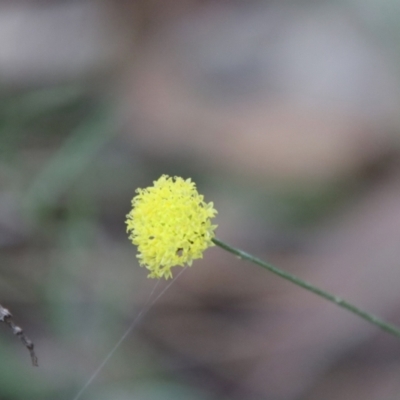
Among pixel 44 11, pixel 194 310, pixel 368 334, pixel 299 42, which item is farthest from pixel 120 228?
pixel 44 11

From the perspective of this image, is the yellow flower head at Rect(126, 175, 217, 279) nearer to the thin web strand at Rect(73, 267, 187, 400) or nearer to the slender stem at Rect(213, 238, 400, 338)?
the slender stem at Rect(213, 238, 400, 338)

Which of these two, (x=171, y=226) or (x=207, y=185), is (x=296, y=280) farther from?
(x=207, y=185)

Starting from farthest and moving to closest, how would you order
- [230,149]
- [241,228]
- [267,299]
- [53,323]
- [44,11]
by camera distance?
[44,11], [230,149], [241,228], [267,299], [53,323]

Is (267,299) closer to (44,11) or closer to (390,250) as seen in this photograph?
(390,250)

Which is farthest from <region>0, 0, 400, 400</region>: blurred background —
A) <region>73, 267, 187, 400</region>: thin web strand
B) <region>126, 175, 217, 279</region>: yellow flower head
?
<region>126, 175, 217, 279</region>: yellow flower head

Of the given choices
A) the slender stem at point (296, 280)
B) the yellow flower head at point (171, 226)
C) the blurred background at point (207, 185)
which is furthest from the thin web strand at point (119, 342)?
the slender stem at point (296, 280)

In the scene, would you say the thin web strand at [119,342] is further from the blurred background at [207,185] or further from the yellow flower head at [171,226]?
the yellow flower head at [171,226]
